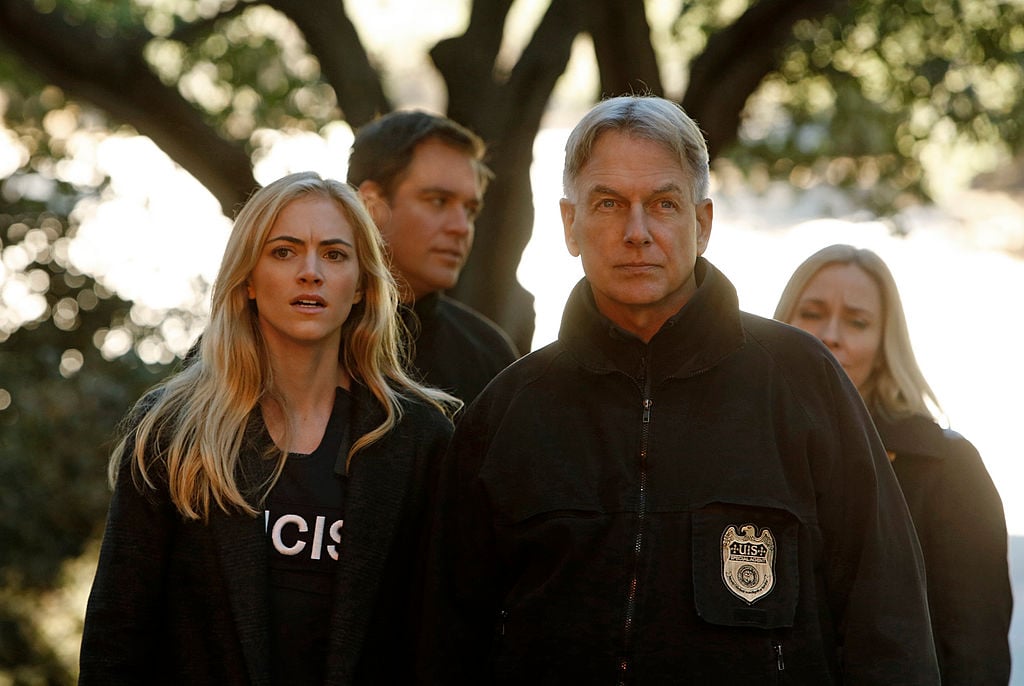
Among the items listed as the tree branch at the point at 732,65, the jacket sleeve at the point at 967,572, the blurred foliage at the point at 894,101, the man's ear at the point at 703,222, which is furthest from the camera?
the blurred foliage at the point at 894,101

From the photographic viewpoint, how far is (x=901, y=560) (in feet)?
10.0

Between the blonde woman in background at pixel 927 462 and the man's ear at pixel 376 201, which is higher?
the man's ear at pixel 376 201

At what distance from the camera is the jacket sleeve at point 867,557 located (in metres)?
2.97

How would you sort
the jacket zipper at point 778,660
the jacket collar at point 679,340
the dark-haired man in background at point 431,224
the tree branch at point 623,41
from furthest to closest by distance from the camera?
the tree branch at point 623,41
the dark-haired man in background at point 431,224
the jacket collar at point 679,340
the jacket zipper at point 778,660

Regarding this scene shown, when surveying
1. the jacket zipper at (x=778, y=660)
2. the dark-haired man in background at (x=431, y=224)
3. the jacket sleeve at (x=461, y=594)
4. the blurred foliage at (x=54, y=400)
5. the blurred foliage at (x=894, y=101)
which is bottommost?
the jacket zipper at (x=778, y=660)

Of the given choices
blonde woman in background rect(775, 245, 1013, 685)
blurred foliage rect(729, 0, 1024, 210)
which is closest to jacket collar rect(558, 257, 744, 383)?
blonde woman in background rect(775, 245, 1013, 685)

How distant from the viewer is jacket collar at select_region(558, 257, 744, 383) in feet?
10.5

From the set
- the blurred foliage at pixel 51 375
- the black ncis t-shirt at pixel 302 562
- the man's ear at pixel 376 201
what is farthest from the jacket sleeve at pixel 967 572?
the blurred foliage at pixel 51 375

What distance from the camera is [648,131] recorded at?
321 cm

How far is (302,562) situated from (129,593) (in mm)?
428

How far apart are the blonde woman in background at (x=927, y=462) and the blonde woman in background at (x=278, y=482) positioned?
1.36m

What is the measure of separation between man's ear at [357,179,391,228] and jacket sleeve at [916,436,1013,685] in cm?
206

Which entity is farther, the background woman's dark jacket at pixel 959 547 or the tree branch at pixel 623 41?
the tree branch at pixel 623 41

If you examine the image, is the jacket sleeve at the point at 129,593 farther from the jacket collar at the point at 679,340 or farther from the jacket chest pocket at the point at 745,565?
the jacket chest pocket at the point at 745,565
